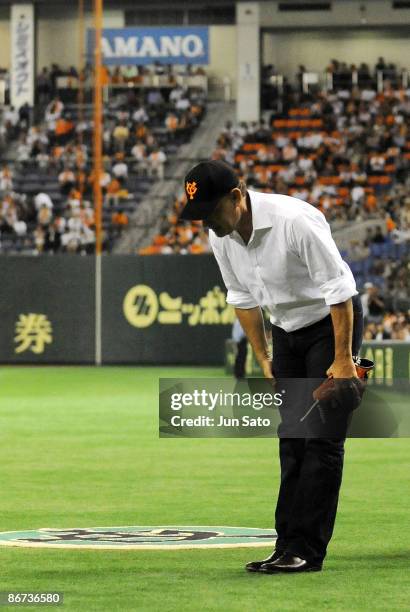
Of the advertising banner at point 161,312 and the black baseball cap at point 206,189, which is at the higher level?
the black baseball cap at point 206,189

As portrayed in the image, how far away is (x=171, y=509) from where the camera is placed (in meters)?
9.85

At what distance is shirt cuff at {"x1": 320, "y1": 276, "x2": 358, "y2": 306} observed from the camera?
6594 millimetres

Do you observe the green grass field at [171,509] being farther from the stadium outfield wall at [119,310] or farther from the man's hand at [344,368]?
the stadium outfield wall at [119,310]

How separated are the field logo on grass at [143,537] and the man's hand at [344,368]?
5.33 ft

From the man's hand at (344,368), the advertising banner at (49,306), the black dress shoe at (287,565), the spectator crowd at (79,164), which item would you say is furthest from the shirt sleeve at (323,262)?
the spectator crowd at (79,164)

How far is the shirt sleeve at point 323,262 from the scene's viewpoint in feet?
21.7

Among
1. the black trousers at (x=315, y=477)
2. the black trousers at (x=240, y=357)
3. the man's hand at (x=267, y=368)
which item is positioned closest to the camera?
the black trousers at (x=315, y=477)

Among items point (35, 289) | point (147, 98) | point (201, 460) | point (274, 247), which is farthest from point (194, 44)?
point (274, 247)

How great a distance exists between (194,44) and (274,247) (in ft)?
135

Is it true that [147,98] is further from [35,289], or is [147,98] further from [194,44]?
[35,289]

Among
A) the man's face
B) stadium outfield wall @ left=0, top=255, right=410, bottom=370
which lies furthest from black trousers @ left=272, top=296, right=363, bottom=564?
stadium outfield wall @ left=0, top=255, right=410, bottom=370

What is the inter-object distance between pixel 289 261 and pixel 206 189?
1.69 feet

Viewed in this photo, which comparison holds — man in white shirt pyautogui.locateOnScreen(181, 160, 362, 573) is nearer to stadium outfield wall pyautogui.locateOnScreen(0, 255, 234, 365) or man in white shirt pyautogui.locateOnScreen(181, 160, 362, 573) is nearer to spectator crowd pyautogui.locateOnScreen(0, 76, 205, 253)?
stadium outfield wall pyautogui.locateOnScreen(0, 255, 234, 365)

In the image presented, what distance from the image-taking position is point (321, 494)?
693 centimetres
